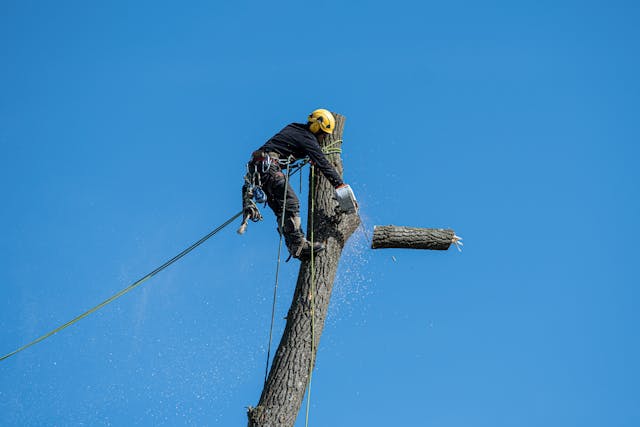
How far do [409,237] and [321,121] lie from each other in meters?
1.45

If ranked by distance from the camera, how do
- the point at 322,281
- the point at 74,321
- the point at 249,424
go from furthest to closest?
the point at 74,321 → the point at 322,281 → the point at 249,424

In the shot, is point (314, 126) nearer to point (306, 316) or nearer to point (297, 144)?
point (297, 144)

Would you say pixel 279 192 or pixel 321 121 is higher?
pixel 321 121

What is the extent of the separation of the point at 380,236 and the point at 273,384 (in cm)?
179

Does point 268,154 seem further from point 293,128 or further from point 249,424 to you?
point 249,424

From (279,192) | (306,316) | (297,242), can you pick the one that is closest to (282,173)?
(279,192)

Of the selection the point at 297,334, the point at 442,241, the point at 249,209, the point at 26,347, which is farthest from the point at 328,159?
the point at 26,347

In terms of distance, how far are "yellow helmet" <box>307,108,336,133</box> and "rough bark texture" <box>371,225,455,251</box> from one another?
3.71ft

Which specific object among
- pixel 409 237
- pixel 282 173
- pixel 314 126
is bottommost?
pixel 409 237

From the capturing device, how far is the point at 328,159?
294 inches

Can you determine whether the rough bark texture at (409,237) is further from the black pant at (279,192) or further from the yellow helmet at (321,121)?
the yellow helmet at (321,121)

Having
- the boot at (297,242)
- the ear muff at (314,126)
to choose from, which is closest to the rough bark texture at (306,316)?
the boot at (297,242)

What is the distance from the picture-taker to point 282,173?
7.30 meters

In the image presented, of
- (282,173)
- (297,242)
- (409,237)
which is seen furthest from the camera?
(282,173)
